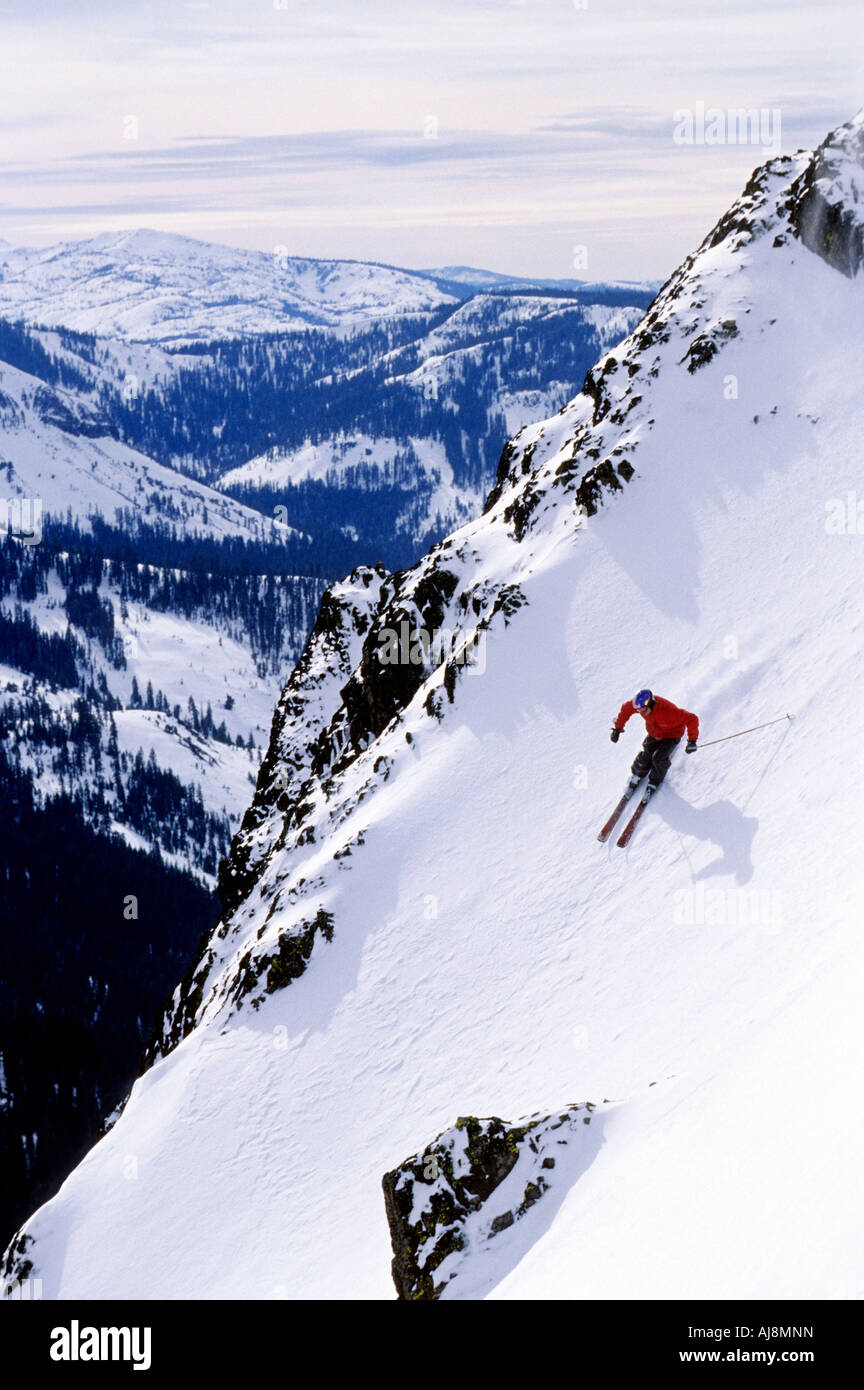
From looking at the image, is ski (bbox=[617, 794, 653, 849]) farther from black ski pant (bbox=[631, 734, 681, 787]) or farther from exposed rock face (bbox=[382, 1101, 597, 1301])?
exposed rock face (bbox=[382, 1101, 597, 1301])

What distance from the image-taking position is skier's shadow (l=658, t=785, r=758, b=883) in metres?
24.8

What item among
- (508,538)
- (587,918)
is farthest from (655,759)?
(508,538)

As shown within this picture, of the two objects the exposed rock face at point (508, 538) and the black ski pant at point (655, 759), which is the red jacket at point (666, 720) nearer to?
the black ski pant at point (655, 759)

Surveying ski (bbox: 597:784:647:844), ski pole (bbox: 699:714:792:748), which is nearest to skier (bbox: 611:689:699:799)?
ski (bbox: 597:784:647:844)

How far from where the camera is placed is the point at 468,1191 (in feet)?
64.7

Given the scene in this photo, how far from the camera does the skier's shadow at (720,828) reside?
24.8 m

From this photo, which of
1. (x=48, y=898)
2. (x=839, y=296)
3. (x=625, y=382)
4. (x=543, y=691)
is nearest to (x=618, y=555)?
(x=543, y=691)

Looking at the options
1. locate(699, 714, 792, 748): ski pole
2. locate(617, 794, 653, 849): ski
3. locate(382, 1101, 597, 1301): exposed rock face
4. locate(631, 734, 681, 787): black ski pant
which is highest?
locate(699, 714, 792, 748): ski pole

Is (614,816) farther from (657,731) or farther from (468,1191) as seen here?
(468,1191)

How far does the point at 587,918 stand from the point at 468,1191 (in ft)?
33.2

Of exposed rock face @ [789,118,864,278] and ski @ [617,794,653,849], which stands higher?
exposed rock face @ [789,118,864,278]

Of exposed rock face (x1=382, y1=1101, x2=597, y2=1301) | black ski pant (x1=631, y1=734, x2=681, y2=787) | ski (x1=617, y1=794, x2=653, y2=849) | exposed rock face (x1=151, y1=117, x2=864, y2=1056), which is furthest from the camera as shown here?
exposed rock face (x1=151, y1=117, x2=864, y2=1056)

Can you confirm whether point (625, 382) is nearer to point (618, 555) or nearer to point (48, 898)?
point (618, 555)

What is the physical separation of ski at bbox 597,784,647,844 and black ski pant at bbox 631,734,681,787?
0.78 m
